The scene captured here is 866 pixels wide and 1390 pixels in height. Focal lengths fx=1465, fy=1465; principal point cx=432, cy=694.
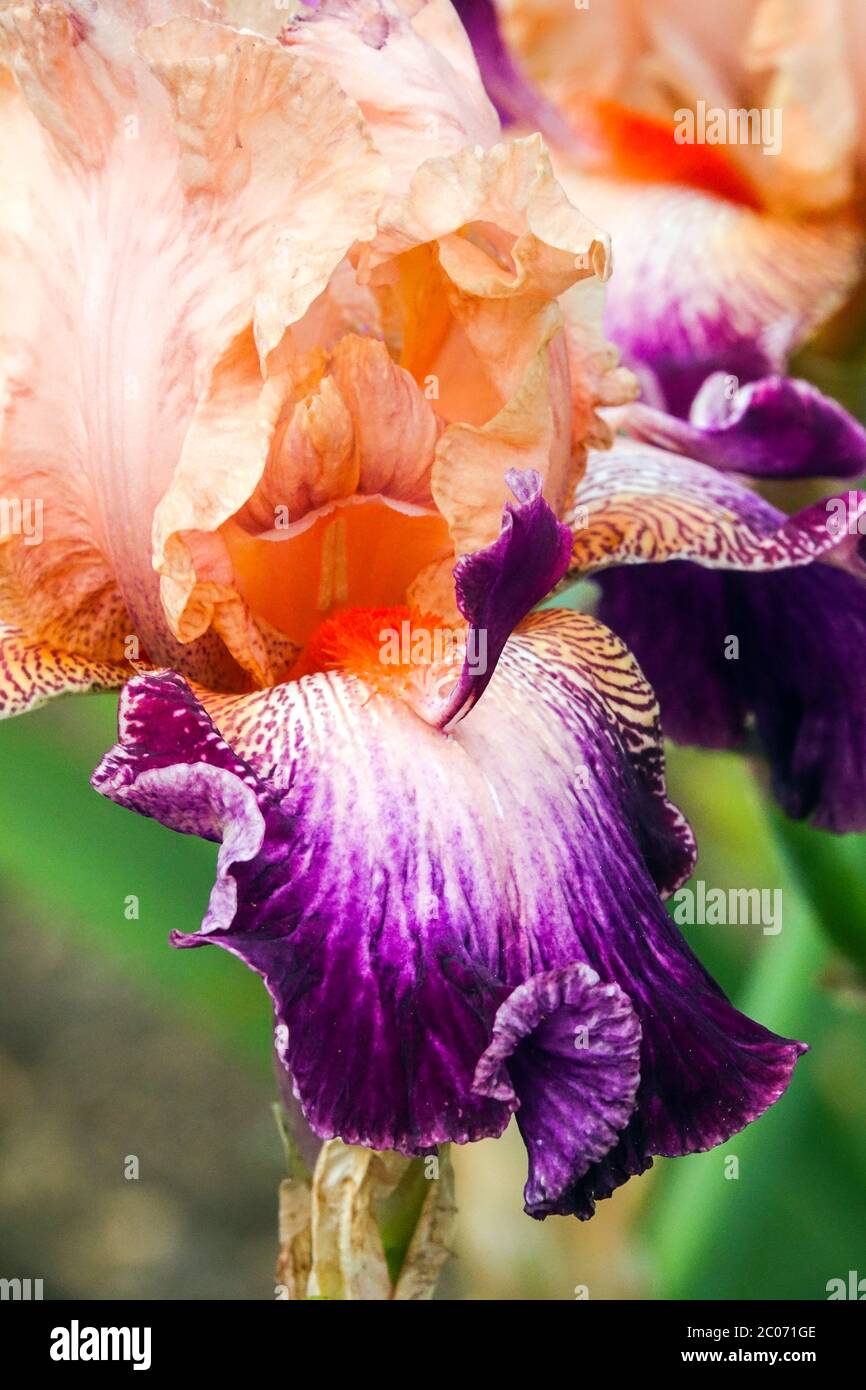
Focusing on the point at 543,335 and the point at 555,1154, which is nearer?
the point at 555,1154

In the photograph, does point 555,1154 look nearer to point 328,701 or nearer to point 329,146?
point 328,701

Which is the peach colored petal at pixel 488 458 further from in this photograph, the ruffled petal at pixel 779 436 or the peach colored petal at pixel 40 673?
the ruffled petal at pixel 779 436

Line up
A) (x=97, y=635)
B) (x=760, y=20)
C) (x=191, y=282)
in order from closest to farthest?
(x=191, y=282) → (x=97, y=635) → (x=760, y=20)

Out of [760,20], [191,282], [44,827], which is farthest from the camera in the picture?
[760,20]

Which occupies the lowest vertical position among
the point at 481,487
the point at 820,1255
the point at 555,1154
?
the point at 820,1255

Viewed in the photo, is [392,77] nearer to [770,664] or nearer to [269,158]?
[269,158]

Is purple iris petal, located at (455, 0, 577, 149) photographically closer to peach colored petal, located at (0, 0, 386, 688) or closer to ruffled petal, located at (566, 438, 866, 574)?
ruffled petal, located at (566, 438, 866, 574)

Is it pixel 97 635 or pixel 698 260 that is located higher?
pixel 698 260

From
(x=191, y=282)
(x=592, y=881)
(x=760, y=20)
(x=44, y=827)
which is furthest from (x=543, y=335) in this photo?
(x=760, y=20)

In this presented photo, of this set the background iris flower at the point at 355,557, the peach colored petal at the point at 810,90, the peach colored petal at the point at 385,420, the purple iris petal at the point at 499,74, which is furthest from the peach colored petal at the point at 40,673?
the peach colored petal at the point at 810,90
